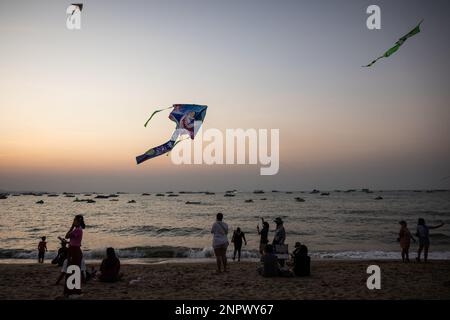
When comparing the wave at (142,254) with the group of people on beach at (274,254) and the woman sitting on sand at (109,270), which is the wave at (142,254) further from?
the woman sitting on sand at (109,270)

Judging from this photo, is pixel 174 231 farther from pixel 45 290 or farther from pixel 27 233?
pixel 45 290

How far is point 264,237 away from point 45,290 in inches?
275

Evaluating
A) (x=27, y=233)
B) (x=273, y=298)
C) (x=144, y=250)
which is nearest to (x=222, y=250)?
(x=273, y=298)

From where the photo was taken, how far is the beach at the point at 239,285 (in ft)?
29.0

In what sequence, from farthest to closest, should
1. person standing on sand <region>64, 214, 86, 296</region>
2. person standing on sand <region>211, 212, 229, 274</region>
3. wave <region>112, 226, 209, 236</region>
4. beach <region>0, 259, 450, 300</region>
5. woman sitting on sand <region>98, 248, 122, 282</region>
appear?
1. wave <region>112, 226, 209, 236</region>
2. person standing on sand <region>211, 212, 229, 274</region>
3. woman sitting on sand <region>98, 248, 122, 282</region>
4. beach <region>0, 259, 450, 300</region>
5. person standing on sand <region>64, 214, 86, 296</region>

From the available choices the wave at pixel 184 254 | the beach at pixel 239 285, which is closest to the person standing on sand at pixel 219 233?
the beach at pixel 239 285

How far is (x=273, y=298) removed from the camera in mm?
8539

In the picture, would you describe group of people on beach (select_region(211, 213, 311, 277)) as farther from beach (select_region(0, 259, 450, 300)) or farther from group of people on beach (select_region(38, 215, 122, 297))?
group of people on beach (select_region(38, 215, 122, 297))

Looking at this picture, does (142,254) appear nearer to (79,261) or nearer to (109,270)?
(109,270)

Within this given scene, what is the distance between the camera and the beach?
8.84 meters

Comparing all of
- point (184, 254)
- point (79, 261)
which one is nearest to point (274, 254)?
point (79, 261)

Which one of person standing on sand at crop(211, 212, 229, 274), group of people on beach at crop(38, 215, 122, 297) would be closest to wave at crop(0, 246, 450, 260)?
group of people on beach at crop(38, 215, 122, 297)

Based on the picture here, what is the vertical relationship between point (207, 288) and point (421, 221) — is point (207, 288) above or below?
below
